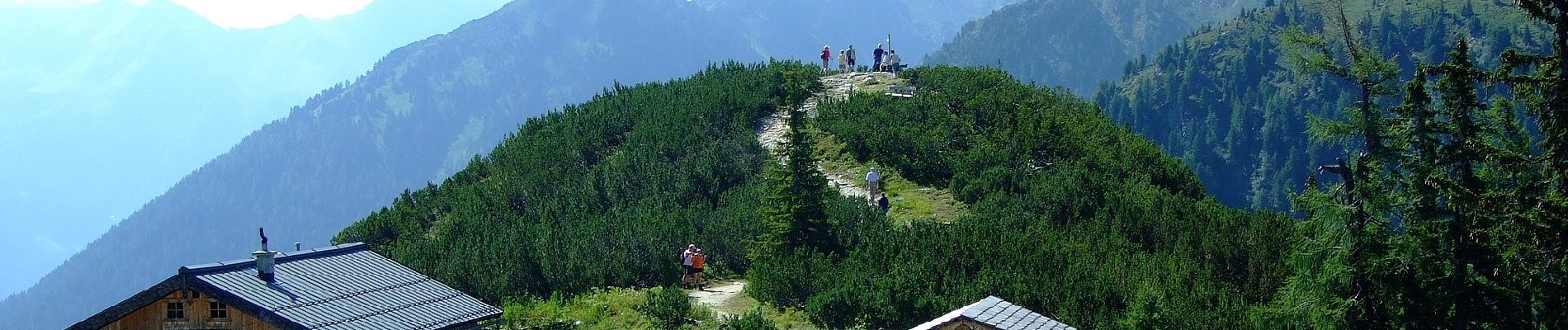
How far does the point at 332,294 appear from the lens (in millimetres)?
20609

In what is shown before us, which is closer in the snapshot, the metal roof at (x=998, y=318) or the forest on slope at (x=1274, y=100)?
the metal roof at (x=998, y=318)

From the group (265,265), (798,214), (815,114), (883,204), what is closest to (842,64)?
(815,114)

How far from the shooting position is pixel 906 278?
85.0 ft

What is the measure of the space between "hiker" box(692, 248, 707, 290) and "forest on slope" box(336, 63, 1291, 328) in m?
0.67

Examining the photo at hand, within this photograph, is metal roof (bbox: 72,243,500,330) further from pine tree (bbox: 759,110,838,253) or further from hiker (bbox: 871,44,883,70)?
hiker (bbox: 871,44,883,70)

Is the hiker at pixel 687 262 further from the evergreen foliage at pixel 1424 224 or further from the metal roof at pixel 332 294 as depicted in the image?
the evergreen foliage at pixel 1424 224

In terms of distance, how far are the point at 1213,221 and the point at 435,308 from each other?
17814 mm

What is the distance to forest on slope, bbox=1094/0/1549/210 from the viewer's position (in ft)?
582

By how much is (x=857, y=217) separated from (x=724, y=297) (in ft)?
16.6

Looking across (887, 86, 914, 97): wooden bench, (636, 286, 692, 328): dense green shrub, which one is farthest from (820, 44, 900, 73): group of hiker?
(636, 286, 692, 328): dense green shrub

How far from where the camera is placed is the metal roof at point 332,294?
63.5 ft

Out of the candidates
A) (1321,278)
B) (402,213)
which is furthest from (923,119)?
(1321,278)

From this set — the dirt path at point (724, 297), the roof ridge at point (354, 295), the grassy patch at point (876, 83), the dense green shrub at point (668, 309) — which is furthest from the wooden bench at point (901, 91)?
the roof ridge at point (354, 295)

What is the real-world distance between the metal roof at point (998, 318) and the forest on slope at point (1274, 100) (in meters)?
156
